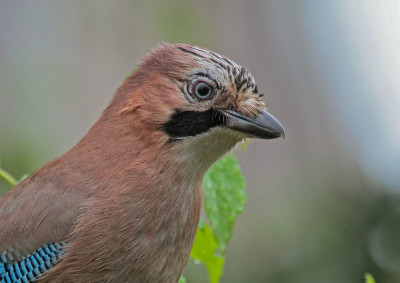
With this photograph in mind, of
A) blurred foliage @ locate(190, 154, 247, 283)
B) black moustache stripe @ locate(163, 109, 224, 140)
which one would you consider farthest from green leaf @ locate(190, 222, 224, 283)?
black moustache stripe @ locate(163, 109, 224, 140)

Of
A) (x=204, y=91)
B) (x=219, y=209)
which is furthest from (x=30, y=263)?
(x=204, y=91)

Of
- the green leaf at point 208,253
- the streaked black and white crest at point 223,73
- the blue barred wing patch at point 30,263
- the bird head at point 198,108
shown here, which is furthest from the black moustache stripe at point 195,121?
the blue barred wing patch at point 30,263

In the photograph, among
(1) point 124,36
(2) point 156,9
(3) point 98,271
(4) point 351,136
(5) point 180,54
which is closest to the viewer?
(3) point 98,271

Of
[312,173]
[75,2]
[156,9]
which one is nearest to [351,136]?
[312,173]

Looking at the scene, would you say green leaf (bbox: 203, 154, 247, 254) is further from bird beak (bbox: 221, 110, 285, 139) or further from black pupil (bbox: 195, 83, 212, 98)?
black pupil (bbox: 195, 83, 212, 98)

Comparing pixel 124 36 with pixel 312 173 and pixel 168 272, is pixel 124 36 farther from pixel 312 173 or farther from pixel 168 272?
pixel 168 272

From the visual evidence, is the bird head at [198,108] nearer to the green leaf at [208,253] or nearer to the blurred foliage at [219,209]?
the blurred foliage at [219,209]
